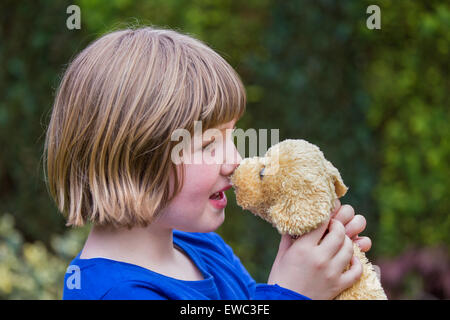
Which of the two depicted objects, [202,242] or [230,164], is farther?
[202,242]

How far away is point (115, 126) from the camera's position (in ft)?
4.50

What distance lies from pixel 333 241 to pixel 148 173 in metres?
0.52

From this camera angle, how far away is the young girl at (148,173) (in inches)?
51.9

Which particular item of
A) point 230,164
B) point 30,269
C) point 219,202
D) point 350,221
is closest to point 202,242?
point 219,202

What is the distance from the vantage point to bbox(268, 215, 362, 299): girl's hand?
1299 millimetres

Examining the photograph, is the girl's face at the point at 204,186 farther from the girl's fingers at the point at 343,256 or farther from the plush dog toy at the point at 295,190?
the girl's fingers at the point at 343,256

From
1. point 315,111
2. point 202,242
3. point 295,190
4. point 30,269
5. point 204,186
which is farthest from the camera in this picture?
point 315,111

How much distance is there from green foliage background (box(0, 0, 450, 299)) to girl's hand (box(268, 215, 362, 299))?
207 centimetres

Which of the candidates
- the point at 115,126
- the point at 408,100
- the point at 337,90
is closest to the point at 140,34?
the point at 115,126

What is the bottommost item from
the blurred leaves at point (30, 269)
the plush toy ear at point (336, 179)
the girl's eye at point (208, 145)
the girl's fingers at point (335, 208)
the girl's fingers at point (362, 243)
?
the blurred leaves at point (30, 269)

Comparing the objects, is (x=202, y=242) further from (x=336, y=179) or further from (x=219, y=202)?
(x=336, y=179)

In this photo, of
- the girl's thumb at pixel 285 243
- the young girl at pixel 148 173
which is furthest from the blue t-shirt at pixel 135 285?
the girl's thumb at pixel 285 243

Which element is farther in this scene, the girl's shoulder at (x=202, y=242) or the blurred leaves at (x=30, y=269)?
the blurred leaves at (x=30, y=269)

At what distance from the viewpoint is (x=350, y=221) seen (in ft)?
4.61
